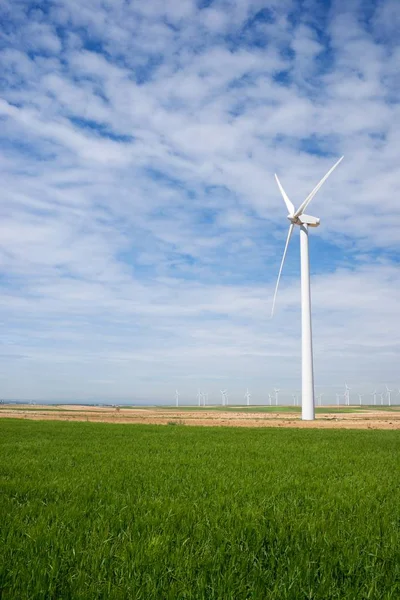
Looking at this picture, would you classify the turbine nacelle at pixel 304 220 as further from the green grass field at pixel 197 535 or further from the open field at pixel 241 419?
the green grass field at pixel 197 535

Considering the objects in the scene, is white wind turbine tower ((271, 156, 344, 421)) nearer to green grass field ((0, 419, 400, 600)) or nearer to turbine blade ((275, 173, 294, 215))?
turbine blade ((275, 173, 294, 215))

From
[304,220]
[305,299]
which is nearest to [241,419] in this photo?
[305,299]

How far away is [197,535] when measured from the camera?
6.72 meters

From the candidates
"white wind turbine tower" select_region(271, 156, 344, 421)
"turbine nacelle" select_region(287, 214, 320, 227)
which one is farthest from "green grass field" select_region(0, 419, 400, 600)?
"turbine nacelle" select_region(287, 214, 320, 227)

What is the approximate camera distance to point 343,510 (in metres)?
8.73

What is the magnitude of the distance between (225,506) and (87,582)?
4.41 m

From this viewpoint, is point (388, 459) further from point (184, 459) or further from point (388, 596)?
point (388, 596)

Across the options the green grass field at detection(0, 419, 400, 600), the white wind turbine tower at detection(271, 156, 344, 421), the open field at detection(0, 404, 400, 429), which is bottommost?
the open field at detection(0, 404, 400, 429)

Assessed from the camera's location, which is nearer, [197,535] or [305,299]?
[197,535]

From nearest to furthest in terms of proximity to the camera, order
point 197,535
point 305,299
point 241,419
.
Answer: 1. point 197,535
2. point 305,299
3. point 241,419

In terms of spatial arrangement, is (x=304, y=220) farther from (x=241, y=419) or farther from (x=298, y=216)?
(x=241, y=419)

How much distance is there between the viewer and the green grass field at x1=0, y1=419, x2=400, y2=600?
4.91 metres

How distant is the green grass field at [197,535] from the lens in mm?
4910

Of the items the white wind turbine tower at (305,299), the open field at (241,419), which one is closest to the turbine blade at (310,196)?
the white wind turbine tower at (305,299)
